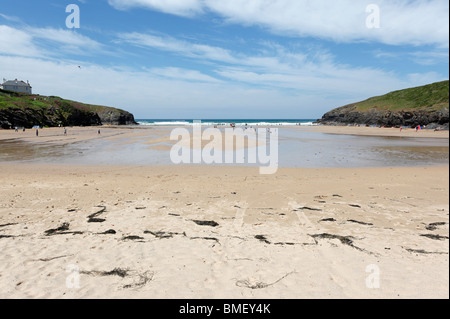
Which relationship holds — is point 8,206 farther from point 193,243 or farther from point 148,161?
point 148,161

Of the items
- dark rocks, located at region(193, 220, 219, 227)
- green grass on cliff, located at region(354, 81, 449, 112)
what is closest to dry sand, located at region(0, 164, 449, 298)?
dark rocks, located at region(193, 220, 219, 227)

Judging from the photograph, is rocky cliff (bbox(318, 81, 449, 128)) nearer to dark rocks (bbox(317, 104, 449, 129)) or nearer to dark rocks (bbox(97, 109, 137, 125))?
dark rocks (bbox(317, 104, 449, 129))

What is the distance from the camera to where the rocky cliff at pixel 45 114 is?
2677 inches

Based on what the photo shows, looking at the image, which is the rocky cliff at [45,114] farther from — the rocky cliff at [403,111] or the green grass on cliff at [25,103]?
the rocky cliff at [403,111]

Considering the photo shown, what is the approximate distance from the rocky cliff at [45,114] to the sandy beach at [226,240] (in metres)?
71.6

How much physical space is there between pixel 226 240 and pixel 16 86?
139m

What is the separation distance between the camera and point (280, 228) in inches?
299

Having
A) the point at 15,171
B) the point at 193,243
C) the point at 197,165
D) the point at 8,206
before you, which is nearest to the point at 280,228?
the point at 193,243

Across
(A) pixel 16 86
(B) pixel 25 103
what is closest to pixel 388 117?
(B) pixel 25 103

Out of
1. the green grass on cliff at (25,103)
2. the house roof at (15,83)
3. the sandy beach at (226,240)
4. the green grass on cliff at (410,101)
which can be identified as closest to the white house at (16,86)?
the house roof at (15,83)

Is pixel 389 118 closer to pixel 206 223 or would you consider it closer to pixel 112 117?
pixel 206 223

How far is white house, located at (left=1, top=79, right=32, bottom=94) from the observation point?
10756cm

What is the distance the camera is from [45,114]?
267ft

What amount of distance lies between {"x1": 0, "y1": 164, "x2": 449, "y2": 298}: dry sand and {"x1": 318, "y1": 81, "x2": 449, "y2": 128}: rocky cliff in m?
59.1
